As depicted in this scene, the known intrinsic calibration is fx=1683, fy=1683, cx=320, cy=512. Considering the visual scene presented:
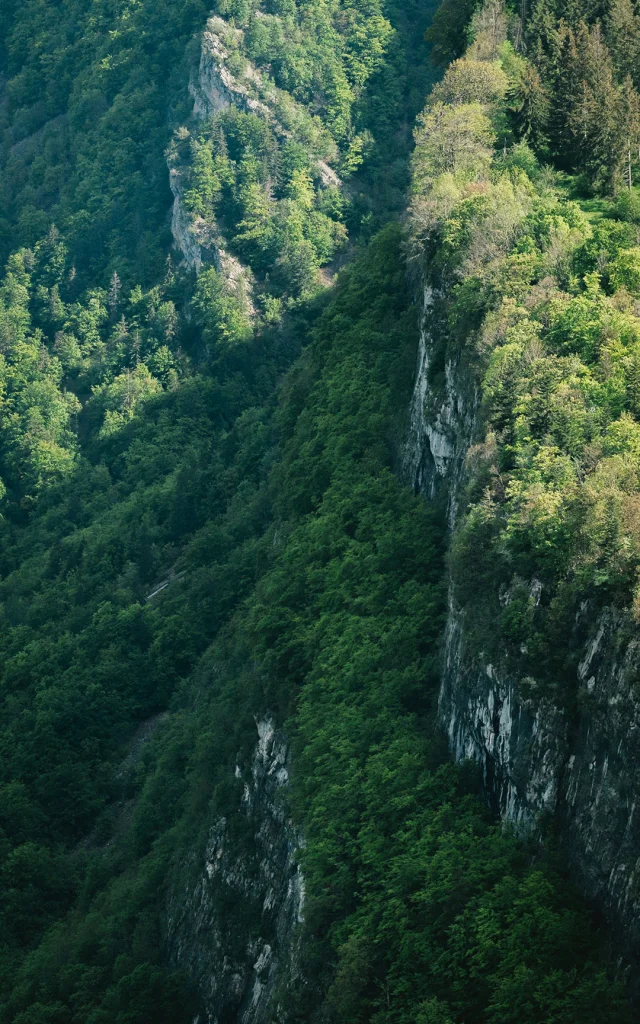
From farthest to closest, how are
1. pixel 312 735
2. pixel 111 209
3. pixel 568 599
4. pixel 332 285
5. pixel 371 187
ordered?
pixel 111 209 < pixel 371 187 < pixel 332 285 < pixel 312 735 < pixel 568 599

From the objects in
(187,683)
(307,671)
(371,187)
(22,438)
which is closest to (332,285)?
(371,187)

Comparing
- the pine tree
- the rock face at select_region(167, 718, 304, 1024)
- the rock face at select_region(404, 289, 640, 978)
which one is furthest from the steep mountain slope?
the rock face at select_region(167, 718, 304, 1024)

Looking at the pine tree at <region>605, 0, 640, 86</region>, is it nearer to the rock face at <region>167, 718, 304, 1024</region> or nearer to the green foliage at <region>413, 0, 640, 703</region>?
the green foliage at <region>413, 0, 640, 703</region>

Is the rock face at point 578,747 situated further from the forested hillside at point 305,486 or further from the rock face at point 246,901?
the rock face at point 246,901

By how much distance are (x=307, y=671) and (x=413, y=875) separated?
16.5 metres

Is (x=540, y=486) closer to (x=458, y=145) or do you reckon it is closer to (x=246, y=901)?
(x=246, y=901)

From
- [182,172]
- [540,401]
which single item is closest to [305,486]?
[540,401]

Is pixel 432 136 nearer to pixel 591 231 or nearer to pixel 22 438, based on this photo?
pixel 591 231

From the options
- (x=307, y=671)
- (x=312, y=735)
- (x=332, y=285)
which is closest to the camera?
(x=312, y=735)

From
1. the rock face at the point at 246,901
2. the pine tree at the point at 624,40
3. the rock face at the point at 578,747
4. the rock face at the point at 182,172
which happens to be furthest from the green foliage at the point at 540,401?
the rock face at the point at 182,172

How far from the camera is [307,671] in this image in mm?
63812

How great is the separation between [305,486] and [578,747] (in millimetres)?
32766

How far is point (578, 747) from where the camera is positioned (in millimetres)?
43312

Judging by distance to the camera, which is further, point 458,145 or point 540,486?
point 458,145
